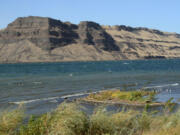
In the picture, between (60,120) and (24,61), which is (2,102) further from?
(24,61)

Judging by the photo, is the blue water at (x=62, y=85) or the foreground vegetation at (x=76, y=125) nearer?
the foreground vegetation at (x=76, y=125)

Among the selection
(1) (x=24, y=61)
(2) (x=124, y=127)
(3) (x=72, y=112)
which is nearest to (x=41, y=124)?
(3) (x=72, y=112)

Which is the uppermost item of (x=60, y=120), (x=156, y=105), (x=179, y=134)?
(x=60, y=120)

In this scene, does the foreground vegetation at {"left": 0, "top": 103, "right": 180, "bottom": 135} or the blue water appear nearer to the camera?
the foreground vegetation at {"left": 0, "top": 103, "right": 180, "bottom": 135}

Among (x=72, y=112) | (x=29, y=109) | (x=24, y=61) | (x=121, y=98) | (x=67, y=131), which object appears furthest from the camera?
(x=24, y=61)

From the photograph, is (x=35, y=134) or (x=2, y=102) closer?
(x=35, y=134)

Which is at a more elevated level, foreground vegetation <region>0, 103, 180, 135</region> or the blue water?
foreground vegetation <region>0, 103, 180, 135</region>

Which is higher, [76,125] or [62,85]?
[76,125]

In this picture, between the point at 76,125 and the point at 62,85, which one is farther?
the point at 62,85

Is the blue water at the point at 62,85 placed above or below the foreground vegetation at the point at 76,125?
below

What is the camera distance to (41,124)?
9188mm

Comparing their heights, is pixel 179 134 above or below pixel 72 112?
below

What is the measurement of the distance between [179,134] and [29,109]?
14738mm

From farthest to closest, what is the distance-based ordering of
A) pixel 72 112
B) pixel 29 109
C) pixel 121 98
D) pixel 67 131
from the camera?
pixel 121 98 < pixel 29 109 < pixel 72 112 < pixel 67 131
